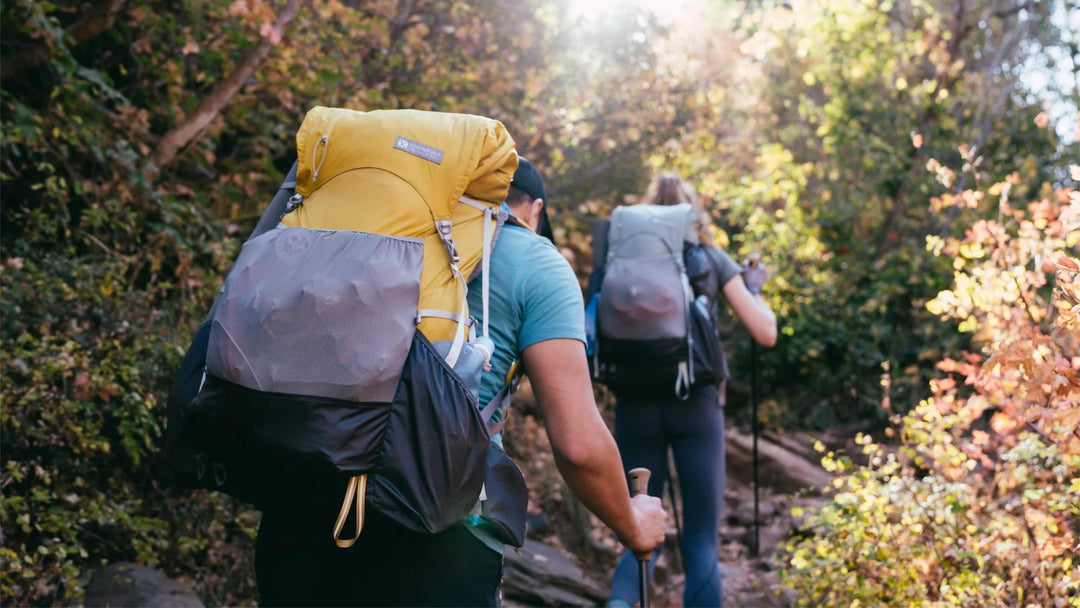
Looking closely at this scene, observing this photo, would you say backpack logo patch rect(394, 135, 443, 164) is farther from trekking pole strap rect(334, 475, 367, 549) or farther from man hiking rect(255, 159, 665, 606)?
trekking pole strap rect(334, 475, 367, 549)

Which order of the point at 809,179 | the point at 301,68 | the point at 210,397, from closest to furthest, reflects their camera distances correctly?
the point at 210,397 → the point at 301,68 → the point at 809,179

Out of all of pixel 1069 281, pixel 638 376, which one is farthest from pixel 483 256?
pixel 638 376

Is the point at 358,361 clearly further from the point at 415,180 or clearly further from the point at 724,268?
the point at 724,268

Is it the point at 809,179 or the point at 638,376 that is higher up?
the point at 809,179

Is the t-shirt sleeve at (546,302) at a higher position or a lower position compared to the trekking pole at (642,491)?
higher

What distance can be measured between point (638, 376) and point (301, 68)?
3.05 m

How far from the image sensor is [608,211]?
329 inches

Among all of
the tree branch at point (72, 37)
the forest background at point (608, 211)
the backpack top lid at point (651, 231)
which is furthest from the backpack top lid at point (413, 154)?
the tree branch at point (72, 37)

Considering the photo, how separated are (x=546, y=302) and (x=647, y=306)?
6.57ft

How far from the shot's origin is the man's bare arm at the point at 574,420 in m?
1.89

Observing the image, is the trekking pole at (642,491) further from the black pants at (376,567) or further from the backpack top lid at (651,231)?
the backpack top lid at (651,231)

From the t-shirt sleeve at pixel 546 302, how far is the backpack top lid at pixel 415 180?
12 cm

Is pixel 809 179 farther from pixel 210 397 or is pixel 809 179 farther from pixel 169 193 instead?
pixel 210 397

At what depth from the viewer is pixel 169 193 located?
17.1 ft
